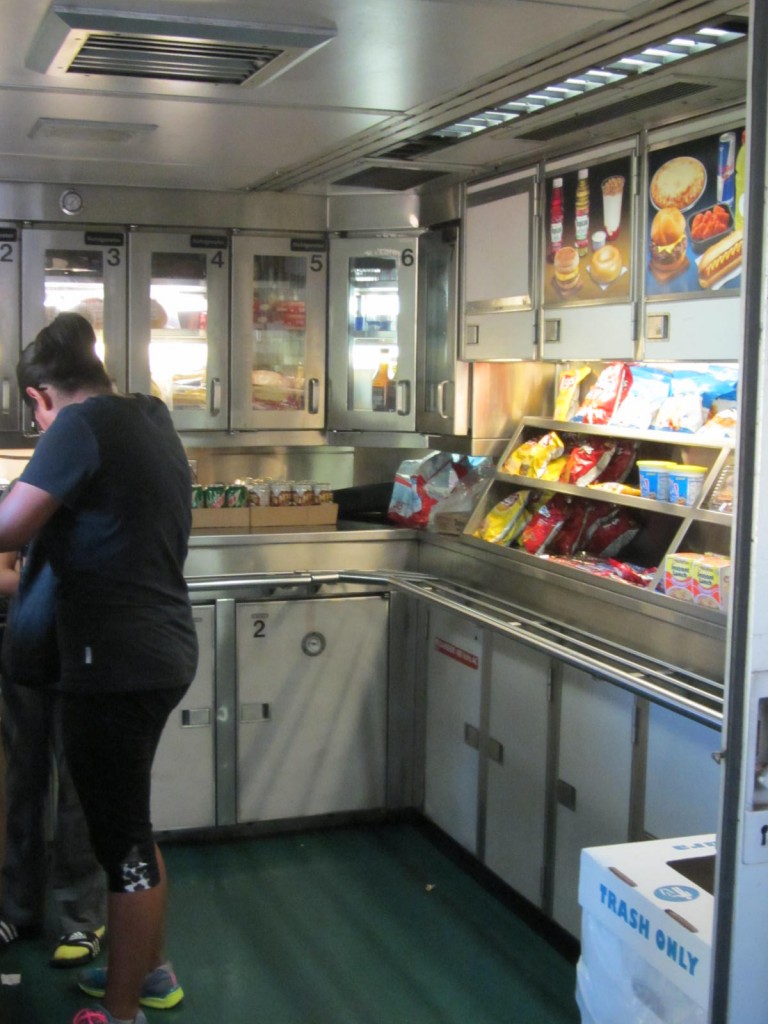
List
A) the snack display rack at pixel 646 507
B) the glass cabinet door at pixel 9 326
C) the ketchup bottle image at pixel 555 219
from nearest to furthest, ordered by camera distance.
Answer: the snack display rack at pixel 646 507
the ketchup bottle image at pixel 555 219
the glass cabinet door at pixel 9 326

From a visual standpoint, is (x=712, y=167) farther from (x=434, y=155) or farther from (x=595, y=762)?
(x=595, y=762)

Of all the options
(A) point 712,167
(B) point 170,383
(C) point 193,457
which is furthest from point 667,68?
(C) point 193,457

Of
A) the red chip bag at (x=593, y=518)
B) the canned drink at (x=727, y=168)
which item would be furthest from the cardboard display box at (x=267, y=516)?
the canned drink at (x=727, y=168)

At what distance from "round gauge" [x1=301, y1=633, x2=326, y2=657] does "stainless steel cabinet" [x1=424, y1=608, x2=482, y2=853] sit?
0.40 metres

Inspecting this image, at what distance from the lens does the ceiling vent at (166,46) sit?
258 centimetres

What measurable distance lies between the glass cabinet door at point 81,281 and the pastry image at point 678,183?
2225mm

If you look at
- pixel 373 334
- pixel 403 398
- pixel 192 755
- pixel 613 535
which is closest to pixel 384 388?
pixel 403 398

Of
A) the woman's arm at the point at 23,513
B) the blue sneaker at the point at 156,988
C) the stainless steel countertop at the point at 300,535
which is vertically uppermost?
the woman's arm at the point at 23,513

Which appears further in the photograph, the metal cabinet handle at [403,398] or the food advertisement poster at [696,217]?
the metal cabinet handle at [403,398]

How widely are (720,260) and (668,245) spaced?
0.23 meters

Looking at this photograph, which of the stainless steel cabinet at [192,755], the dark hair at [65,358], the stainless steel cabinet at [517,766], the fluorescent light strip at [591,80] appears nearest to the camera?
the fluorescent light strip at [591,80]

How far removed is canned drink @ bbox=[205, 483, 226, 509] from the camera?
4.65 metres

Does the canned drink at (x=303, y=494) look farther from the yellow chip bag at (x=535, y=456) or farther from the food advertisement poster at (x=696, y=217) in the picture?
the food advertisement poster at (x=696, y=217)

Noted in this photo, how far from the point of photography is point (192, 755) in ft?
14.3
